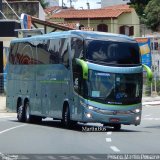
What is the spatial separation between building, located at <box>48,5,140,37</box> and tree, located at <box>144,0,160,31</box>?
462 centimetres

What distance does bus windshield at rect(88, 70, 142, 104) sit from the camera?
25.4m

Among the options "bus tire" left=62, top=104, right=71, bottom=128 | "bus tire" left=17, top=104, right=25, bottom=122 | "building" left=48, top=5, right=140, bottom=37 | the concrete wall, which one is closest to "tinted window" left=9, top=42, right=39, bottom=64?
"bus tire" left=17, top=104, right=25, bottom=122

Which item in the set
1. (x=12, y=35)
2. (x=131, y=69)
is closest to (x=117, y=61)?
(x=131, y=69)

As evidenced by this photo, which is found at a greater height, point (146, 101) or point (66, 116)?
point (66, 116)

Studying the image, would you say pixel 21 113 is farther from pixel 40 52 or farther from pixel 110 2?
pixel 110 2

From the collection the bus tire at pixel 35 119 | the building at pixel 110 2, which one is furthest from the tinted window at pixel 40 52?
the building at pixel 110 2

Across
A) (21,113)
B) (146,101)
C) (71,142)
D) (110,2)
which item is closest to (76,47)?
Answer: (71,142)

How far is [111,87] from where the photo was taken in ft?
83.8

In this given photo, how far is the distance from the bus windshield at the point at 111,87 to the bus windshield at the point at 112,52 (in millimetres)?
514

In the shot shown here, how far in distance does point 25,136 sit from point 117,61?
4.76 metres

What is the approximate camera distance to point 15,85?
33.2m

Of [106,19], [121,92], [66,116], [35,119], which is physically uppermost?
[106,19]

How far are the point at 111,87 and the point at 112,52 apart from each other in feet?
4.42

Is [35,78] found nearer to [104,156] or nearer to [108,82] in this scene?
[108,82]
